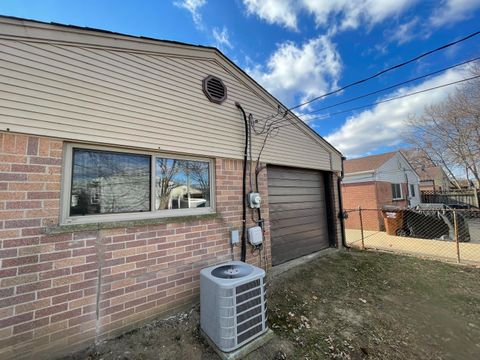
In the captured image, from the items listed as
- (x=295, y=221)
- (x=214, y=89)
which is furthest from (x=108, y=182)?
(x=295, y=221)

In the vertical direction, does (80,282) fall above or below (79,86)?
below

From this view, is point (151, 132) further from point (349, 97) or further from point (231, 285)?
point (349, 97)

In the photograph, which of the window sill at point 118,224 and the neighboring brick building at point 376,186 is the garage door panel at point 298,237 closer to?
the window sill at point 118,224

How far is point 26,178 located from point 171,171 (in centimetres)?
162

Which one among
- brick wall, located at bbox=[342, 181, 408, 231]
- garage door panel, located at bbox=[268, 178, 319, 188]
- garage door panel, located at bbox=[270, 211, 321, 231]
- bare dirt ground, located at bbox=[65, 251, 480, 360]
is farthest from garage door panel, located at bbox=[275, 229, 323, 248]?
brick wall, located at bbox=[342, 181, 408, 231]

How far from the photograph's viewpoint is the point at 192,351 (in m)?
2.35

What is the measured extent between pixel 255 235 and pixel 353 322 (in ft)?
6.28

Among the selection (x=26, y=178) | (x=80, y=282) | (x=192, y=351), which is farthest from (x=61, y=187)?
(x=192, y=351)

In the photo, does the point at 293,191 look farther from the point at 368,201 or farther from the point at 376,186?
the point at 376,186

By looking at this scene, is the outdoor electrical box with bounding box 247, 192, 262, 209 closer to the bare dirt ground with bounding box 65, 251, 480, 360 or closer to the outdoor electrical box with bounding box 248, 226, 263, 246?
the outdoor electrical box with bounding box 248, 226, 263, 246

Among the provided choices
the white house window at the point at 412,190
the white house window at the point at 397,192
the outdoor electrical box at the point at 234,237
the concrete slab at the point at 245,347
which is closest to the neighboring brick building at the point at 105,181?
the outdoor electrical box at the point at 234,237

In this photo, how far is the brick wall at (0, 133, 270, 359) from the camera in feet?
6.76

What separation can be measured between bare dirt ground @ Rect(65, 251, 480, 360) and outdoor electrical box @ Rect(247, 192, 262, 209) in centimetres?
154

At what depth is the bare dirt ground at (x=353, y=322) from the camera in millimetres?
2379
